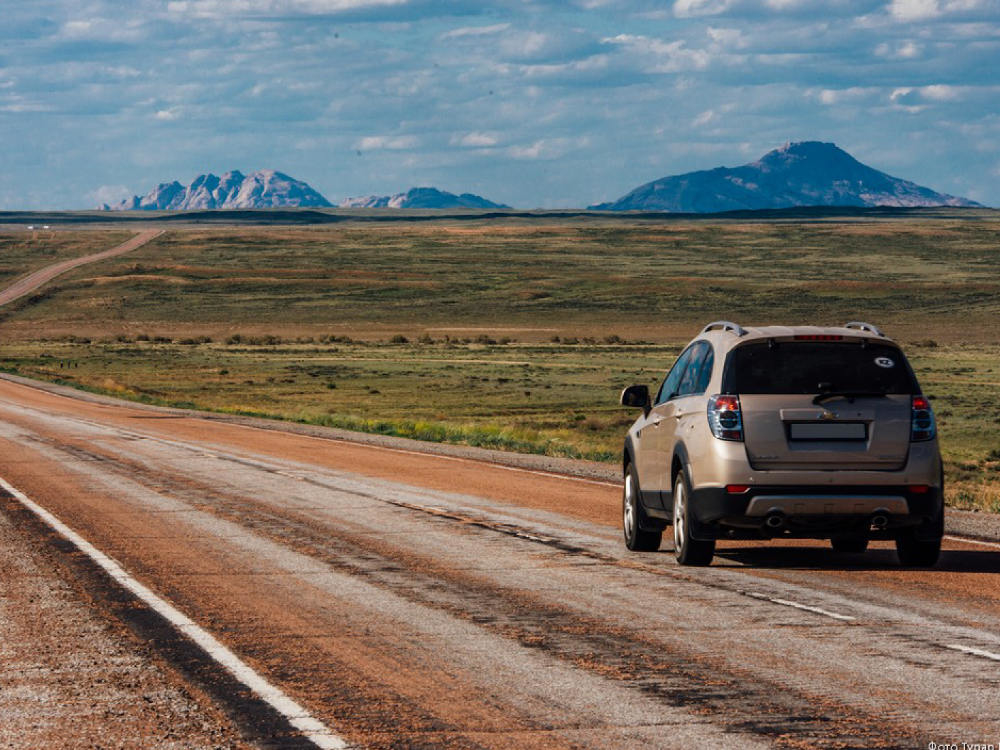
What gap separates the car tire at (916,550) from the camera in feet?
39.1

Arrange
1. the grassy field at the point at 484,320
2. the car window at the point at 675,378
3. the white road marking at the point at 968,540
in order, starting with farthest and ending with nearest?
the grassy field at the point at 484,320
the white road marking at the point at 968,540
the car window at the point at 675,378

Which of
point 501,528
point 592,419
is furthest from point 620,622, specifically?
point 592,419

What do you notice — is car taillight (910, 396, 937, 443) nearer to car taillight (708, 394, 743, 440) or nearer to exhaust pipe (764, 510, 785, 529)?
exhaust pipe (764, 510, 785, 529)

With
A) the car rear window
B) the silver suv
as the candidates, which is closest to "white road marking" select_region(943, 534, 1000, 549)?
the silver suv

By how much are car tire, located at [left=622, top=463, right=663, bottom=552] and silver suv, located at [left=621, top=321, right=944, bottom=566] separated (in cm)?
139

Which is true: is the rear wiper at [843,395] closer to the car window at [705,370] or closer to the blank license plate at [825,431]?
the blank license plate at [825,431]

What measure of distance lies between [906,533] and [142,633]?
20.0 ft

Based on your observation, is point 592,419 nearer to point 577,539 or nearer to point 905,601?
point 577,539

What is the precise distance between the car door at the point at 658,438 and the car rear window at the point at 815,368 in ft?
3.72

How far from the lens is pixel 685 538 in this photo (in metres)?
12.0

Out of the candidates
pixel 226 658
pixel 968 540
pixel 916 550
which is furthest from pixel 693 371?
pixel 226 658

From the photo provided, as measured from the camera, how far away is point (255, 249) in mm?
184000

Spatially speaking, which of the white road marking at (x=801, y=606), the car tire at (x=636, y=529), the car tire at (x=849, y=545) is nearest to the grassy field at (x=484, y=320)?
the car tire at (x=849, y=545)

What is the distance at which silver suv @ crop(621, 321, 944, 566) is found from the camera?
1123 centimetres
